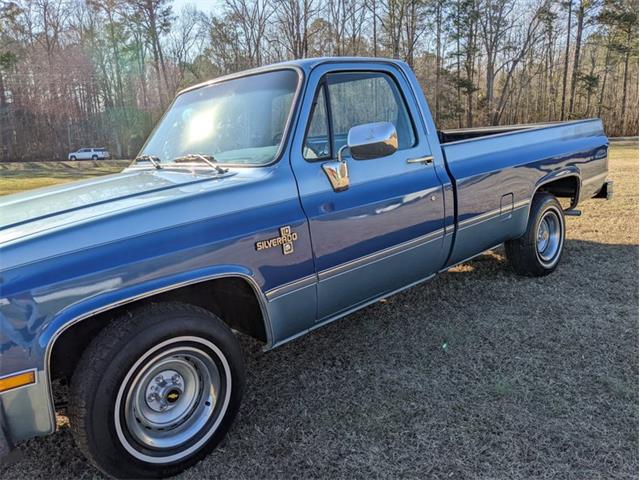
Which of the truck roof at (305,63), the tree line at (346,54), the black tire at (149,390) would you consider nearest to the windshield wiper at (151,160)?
the truck roof at (305,63)

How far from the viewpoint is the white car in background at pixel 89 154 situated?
129ft

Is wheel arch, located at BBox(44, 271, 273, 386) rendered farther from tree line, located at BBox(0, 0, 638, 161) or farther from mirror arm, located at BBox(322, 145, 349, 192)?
tree line, located at BBox(0, 0, 638, 161)

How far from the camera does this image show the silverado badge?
2538mm

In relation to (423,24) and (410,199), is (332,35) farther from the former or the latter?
(410,199)

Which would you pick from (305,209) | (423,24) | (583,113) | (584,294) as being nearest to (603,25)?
(583,113)

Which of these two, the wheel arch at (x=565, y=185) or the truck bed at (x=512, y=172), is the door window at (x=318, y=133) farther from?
the wheel arch at (x=565, y=185)

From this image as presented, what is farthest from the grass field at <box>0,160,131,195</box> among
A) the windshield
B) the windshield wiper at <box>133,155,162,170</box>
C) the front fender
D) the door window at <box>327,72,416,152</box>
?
the front fender

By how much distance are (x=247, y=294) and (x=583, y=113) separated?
4369 centimetres

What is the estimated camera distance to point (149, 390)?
2.36 meters

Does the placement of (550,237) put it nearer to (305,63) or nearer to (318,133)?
(318,133)

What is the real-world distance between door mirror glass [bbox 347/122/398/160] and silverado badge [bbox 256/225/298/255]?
2.08 ft

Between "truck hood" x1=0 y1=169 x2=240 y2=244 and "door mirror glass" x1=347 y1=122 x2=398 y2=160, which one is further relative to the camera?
"door mirror glass" x1=347 y1=122 x2=398 y2=160

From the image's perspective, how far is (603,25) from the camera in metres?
37.1

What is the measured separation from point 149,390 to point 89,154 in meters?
42.1
